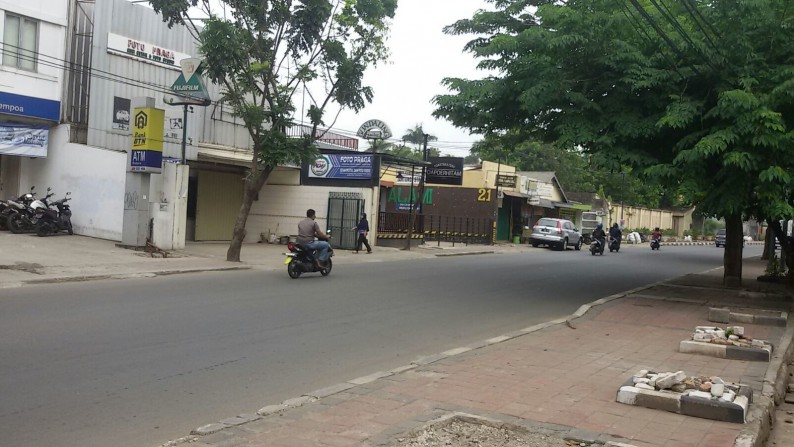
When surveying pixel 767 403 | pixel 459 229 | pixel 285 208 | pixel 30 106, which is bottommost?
pixel 767 403

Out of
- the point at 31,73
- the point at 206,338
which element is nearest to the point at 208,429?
the point at 206,338

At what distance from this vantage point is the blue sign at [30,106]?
19641mm

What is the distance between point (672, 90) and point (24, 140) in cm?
1861

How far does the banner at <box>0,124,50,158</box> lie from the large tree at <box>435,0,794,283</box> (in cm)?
1352

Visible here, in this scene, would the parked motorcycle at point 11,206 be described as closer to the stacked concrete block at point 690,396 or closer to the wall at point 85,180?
the wall at point 85,180

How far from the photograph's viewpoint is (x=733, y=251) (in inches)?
672

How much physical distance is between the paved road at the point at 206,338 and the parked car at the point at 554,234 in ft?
60.2

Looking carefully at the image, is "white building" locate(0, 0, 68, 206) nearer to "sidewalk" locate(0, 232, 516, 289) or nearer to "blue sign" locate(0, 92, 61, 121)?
"blue sign" locate(0, 92, 61, 121)

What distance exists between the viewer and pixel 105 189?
67.0 feet


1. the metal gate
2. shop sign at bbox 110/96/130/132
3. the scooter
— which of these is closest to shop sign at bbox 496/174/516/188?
the scooter

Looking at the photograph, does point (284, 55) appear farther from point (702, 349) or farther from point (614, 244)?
point (614, 244)

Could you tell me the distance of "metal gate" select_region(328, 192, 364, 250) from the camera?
26.0 metres

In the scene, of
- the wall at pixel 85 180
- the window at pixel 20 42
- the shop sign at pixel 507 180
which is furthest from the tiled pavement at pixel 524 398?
the shop sign at pixel 507 180

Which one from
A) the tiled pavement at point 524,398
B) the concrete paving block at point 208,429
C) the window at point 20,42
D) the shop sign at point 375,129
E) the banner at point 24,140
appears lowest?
the concrete paving block at point 208,429
